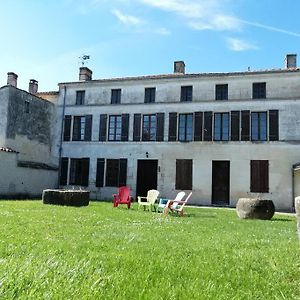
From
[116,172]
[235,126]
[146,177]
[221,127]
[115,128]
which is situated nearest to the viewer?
[235,126]

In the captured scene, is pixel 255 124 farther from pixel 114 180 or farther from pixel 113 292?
pixel 113 292

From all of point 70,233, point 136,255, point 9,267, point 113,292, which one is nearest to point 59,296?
point 113,292

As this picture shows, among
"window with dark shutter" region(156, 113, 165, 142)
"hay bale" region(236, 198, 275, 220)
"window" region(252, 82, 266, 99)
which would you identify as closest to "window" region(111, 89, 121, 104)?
"window with dark shutter" region(156, 113, 165, 142)

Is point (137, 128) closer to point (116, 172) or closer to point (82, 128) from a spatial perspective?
point (116, 172)

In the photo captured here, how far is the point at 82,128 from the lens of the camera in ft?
85.3

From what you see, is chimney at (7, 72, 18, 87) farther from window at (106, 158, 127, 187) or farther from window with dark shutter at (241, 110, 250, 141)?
window with dark shutter at (241, 110, 250, 141)

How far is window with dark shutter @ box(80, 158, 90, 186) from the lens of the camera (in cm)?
2520

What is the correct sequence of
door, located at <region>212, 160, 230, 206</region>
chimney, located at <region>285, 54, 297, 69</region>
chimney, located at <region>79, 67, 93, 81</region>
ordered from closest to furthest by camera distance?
door, located at <region>212, 160, 230, 206</region>, chimney, located at <region>285, 54, 297, 69</region>, chimney, located at <region>79, 67, 93, 81</region>

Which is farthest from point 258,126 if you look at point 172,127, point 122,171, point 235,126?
point 122,171

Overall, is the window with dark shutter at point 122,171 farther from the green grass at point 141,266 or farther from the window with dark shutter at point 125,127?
the green grass at point 141,266

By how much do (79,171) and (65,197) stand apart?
1057cm

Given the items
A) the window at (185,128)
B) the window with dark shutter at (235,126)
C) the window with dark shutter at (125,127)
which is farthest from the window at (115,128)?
the window with dark shutter at (235,126)

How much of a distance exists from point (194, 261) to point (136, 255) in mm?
726

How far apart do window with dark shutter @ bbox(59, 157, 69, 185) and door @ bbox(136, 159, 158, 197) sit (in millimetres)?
5033
